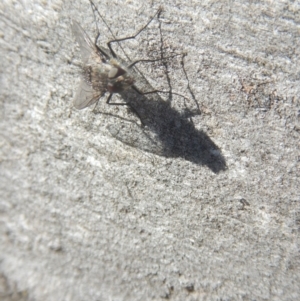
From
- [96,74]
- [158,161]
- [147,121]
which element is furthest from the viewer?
[96,74]

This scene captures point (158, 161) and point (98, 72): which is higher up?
point (98, 72)

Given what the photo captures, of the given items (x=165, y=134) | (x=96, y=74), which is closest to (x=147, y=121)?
(x=165, y=134)

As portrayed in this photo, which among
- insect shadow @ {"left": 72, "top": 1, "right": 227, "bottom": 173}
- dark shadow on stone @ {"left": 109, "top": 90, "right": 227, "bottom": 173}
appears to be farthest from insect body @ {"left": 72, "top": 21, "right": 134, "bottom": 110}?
dark shadow on stone @ {"left": 109, "top": 90, "right": 227, "bottom": 173}

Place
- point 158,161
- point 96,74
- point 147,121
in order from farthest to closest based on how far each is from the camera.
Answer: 1. point 96,74
2. point 147,121
3. point 158,161

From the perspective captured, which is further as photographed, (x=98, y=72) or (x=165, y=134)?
(x=98, y=72)

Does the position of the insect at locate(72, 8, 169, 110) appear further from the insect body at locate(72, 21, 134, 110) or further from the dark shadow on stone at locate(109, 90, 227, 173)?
the dark shadow on stone at locate(109, 90, 227, 173)

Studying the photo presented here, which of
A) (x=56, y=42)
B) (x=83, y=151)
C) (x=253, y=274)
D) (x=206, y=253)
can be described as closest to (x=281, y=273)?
(x=253, y=274)

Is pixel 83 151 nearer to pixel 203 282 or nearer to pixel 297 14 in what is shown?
pixel 203 282

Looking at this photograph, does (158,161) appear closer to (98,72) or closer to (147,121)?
(147,121)

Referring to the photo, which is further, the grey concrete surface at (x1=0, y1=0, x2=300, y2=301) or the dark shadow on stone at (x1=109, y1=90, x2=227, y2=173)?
the dark shadow on stone at (x1=109, y1=90, x2=227, y2=173)
